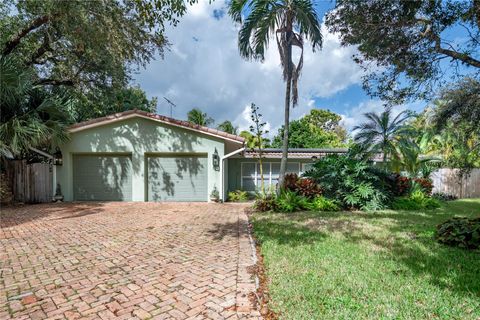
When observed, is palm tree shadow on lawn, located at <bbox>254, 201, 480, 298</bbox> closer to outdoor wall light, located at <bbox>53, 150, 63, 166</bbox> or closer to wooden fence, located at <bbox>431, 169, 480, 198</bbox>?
wooden fence, located at <bbox>431, 169, 480, 198</bbox>

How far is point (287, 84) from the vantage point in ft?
34.0

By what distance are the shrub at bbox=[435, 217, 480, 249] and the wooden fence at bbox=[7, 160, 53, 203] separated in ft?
48.9

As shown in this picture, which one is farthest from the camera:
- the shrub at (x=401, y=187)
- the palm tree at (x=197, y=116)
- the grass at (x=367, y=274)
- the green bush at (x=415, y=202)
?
the palm tree at (x=197, y=116)

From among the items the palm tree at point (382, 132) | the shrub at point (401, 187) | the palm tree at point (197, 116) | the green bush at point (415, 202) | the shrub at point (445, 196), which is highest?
the palm tree at point (197, 116)

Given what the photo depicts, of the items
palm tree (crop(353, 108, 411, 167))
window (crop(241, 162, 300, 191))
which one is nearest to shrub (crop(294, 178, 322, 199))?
palm tree (crop(353, 108, 411, 167))

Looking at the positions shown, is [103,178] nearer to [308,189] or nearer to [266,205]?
[266,205]

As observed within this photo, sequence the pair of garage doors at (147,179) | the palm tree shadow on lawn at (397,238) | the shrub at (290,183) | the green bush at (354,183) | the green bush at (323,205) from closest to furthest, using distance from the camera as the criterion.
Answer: the palm tree shadow on lawn at (397,238) < the green bush at (323,205) < the green bush at (354,183) < the shrub at (290,183) < the pair of garage doors at (147,179)

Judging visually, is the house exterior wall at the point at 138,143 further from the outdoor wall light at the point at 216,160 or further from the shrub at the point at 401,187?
the shrub at the point at 401,187

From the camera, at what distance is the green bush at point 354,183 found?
35.9 feet

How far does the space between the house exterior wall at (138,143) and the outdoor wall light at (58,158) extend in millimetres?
155

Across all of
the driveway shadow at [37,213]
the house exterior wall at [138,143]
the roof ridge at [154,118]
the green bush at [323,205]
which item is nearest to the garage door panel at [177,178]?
the house exterior wall at [138,143]

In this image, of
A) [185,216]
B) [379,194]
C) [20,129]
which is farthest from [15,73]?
[379,194]

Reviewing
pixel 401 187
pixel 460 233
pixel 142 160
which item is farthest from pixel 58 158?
pixel 401 187

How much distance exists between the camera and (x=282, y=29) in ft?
32.9
